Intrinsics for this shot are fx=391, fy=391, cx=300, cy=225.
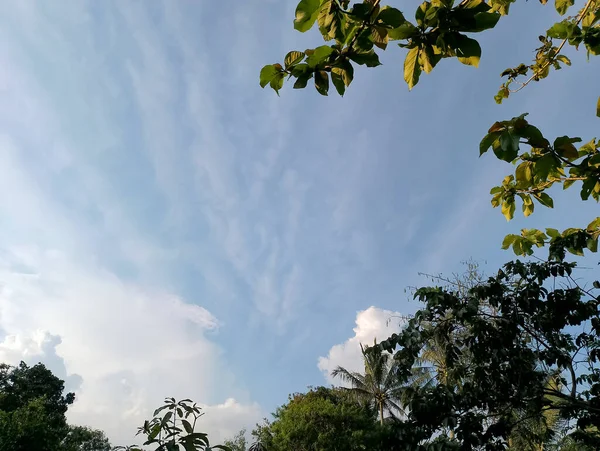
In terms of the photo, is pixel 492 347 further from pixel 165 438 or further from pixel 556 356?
pixel 165 438

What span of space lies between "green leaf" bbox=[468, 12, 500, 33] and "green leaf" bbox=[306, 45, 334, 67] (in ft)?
1.34

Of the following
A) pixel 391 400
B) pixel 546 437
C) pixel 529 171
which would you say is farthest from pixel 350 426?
pixel 529 171

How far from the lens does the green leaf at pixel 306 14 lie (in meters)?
1.03

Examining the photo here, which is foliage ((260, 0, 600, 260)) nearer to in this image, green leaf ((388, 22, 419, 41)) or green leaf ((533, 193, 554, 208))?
green leaf ((388, 22, 419, 41))

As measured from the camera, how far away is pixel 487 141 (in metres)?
1.35

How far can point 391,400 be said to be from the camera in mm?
20812

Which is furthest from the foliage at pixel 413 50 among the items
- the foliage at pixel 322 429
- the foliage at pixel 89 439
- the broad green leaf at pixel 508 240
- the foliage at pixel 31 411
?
the foliage at pixel 89 439

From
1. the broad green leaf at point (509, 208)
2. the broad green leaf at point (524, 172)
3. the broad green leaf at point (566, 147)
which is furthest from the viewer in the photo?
the broad green leaf at point (509, 208)

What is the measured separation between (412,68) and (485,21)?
25cm

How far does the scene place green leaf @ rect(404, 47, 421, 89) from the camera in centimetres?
125

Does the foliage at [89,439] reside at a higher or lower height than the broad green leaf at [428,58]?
higher

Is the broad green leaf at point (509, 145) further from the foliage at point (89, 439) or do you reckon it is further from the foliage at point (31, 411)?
Result: the foliage at point (89, 439)

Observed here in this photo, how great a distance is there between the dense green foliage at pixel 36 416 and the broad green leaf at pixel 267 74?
1631 centimetres

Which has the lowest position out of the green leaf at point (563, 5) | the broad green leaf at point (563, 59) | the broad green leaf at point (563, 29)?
the broad green leaf at point (563, 29)
